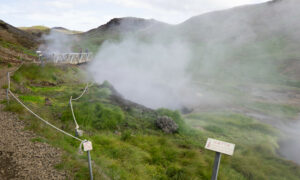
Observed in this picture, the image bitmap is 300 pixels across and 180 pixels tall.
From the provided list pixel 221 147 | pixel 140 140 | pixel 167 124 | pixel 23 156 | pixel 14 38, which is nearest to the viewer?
pixel 221 147

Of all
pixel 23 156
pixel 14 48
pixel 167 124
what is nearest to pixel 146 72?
pixel 14 48

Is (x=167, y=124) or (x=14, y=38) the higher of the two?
(x=14, y=38)

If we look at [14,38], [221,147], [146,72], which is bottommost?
[221,147]

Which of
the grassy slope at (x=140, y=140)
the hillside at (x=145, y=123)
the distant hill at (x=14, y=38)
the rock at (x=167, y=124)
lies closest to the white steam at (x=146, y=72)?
the hillside at (x=145, y=123)

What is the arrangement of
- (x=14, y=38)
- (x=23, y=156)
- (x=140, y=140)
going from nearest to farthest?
(x=23, y=156) < (x=140, y=140) < (x=14, y=38)

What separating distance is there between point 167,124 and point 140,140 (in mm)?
2057

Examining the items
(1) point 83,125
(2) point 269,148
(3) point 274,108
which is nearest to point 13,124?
(1) point 83,125

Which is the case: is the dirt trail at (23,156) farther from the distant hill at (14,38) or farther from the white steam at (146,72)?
the distant hill at (14,38)

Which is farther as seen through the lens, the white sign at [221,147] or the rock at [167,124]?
the rock at [167,124]

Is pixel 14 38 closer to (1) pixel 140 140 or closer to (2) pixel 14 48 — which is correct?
(2) pixel 14 48

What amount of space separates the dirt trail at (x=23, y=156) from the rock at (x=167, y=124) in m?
4.70

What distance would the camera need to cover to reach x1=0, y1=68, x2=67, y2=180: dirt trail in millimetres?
4008

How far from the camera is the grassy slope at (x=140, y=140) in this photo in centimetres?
514

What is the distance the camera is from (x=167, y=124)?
8.76 metres
